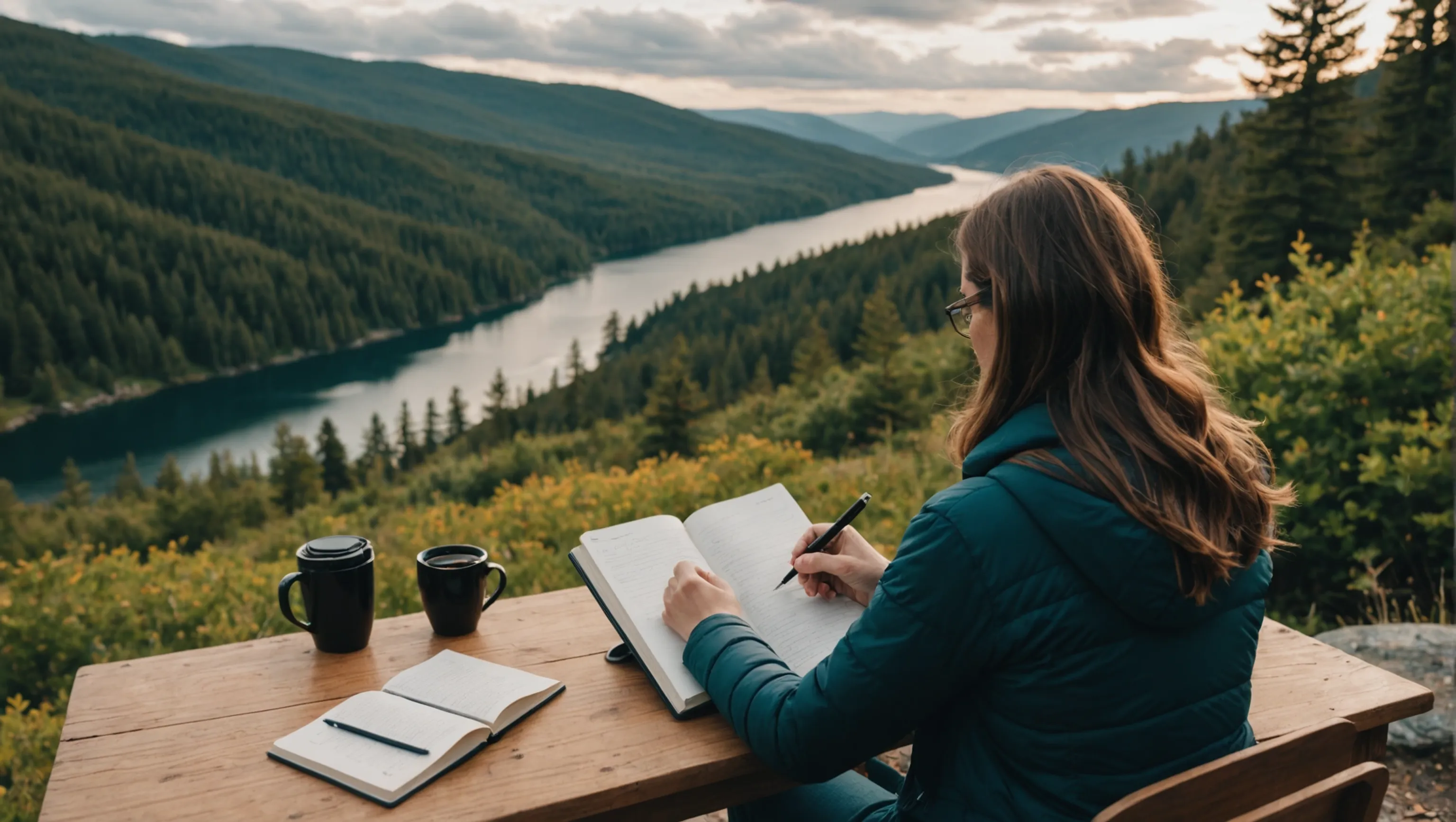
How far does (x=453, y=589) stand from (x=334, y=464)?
51.3 metres

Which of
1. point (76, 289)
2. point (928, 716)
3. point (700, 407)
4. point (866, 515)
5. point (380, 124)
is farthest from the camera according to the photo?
point (380, 124)

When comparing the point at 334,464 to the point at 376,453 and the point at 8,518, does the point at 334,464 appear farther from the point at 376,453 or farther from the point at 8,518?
the point at 8,518

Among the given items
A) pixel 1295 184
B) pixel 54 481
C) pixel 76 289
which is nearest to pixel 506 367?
pixel 54 481

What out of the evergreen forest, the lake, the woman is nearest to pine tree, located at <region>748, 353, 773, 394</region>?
the evergreen forest

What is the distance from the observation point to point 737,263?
356 ft

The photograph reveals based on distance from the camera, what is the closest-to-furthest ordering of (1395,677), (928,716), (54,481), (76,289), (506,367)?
(928,716) → (1395,677) → (54,481) → (506,367) → (76,289)

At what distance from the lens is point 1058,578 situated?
1242 mm

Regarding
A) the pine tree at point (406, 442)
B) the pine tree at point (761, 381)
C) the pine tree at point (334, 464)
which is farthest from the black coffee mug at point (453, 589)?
the pine tree at point (406, 442)

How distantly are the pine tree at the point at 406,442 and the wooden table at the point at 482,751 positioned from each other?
5088cm

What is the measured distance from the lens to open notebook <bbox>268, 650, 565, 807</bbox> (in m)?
1.42

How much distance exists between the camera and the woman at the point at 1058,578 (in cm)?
124

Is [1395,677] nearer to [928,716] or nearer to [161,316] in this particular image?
[928,716]

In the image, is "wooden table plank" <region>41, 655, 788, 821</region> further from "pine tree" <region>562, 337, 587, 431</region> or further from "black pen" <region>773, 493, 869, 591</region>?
"pine tree" <region>562, 337, 587, 431</region>

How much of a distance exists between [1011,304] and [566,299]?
331ft
